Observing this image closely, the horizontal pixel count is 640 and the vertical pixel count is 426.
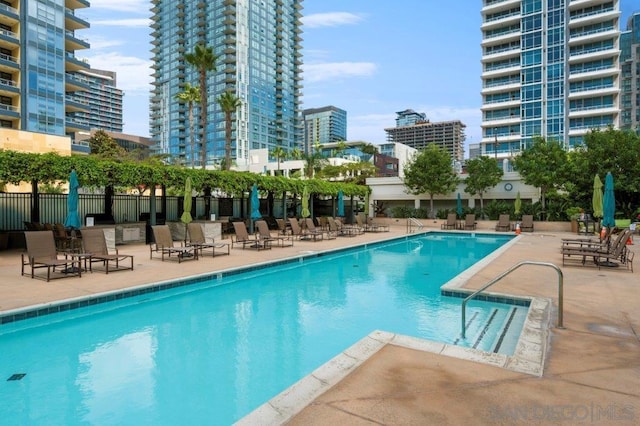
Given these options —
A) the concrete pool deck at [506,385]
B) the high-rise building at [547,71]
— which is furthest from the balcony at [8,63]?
the high-rise building at [547,71]

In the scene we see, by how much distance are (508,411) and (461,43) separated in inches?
3021

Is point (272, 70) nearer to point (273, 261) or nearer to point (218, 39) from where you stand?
point (218, 39)

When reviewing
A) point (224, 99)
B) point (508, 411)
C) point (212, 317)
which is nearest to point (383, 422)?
point (508, 411)

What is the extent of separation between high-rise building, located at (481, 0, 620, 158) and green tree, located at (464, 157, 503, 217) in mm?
26426

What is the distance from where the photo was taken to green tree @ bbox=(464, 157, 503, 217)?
95.7 ft

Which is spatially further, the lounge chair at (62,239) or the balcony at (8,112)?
the balcony at (8,112)

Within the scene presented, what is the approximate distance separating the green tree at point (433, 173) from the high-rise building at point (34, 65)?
1400 inches

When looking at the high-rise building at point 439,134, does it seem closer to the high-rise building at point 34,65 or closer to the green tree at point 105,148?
the green tree at point 105,148

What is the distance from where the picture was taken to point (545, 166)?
977 inches

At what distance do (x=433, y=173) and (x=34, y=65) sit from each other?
38858mm

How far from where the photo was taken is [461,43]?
69000mm

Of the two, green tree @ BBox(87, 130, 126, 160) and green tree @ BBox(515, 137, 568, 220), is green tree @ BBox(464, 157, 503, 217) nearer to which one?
green tree @ BBox(515, 137, 568, 220)

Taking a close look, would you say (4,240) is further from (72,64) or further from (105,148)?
(72,64)

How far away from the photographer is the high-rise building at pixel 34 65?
36812 millimetres
